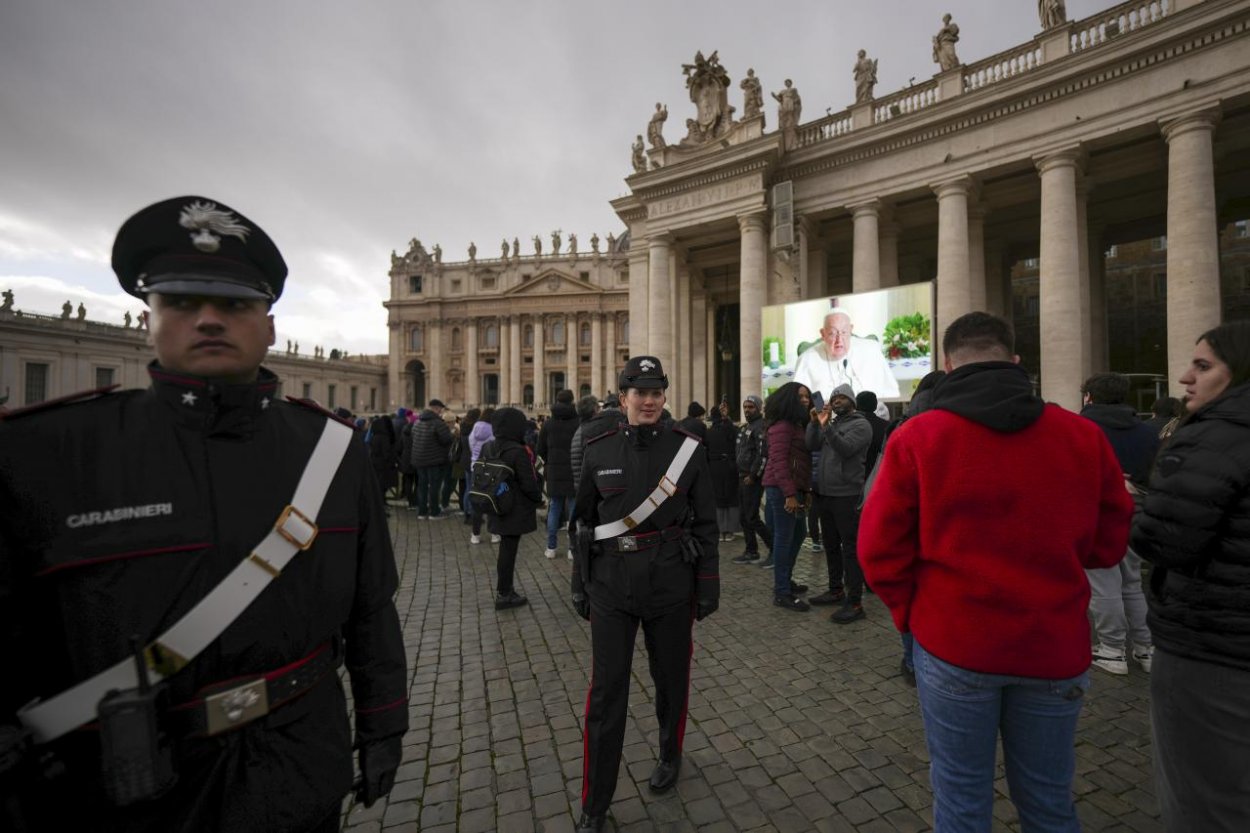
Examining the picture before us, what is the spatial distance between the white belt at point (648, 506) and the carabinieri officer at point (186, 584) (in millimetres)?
1399

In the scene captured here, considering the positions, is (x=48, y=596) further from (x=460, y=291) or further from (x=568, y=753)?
(x=460, y=291)

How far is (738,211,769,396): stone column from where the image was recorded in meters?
18.2

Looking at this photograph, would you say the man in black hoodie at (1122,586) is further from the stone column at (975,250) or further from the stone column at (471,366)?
the stone column at (471,366)

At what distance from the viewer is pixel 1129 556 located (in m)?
4.21

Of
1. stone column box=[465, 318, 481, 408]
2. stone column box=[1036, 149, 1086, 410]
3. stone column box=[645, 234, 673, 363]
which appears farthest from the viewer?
stone column box=[465, 318, 481, 408]

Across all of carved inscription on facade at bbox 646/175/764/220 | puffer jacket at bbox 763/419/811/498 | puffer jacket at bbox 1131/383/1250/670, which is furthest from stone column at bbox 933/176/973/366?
puffer jacket at bbox 1131/383/1250/670

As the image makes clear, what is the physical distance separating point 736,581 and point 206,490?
6.09 m

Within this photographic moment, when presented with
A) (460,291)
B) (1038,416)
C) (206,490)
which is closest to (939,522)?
(1038,416)

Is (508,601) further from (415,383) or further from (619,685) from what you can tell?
(415,383)

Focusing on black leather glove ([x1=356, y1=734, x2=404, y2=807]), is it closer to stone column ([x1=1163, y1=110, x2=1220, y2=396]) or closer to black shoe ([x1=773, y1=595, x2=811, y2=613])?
black shoe ([x1=773, y1=595, x2=811, y2=613])

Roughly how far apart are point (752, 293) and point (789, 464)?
13.8 meters

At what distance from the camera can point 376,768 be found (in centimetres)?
161

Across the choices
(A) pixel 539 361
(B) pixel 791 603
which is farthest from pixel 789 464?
(A) pixel 539 361

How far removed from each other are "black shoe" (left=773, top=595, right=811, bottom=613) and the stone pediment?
56.7 metres
